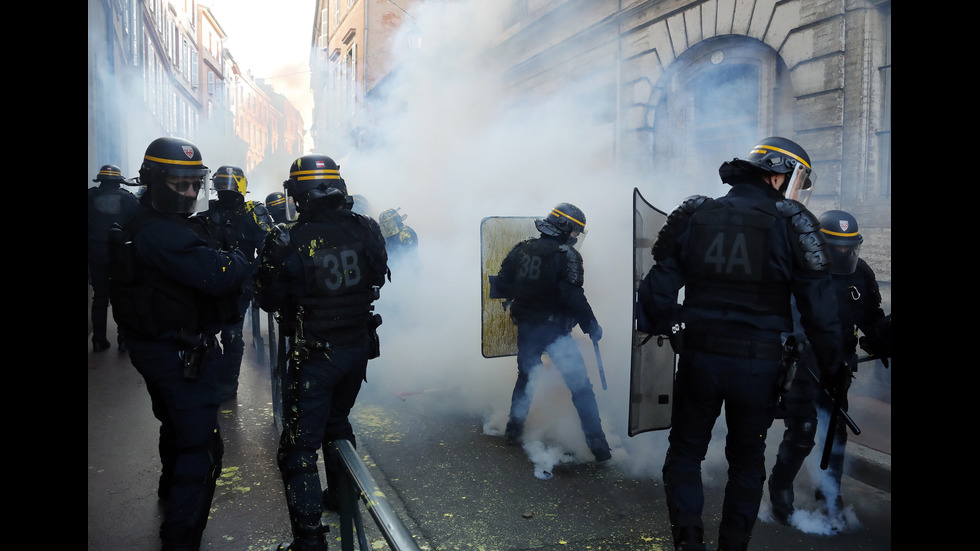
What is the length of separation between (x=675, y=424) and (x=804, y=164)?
1293 mm

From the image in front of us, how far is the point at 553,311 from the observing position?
13.8 feet

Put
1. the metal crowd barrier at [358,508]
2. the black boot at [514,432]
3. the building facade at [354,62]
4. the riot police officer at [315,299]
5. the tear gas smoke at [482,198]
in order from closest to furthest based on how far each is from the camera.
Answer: the metal crowd barrier at [358,508] → the riot police officer at [315,299] → the black boot at [514,432] → the tear gas smoke at [482,198] → the building facade at [354,62]

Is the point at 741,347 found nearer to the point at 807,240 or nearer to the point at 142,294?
the point at 807,240

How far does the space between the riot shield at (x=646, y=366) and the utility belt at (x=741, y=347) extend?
0.70m

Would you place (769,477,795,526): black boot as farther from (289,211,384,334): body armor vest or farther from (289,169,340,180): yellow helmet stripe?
(289,169,340,180): yellow helmet stripe

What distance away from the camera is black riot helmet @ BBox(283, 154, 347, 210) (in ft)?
9.72

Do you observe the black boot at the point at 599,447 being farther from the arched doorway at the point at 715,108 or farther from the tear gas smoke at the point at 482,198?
the arched doorway at the point at 715,108

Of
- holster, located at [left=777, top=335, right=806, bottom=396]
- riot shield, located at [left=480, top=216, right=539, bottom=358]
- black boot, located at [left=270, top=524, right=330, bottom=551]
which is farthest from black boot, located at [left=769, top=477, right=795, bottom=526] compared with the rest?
black boot, located at [left=270, top=524, right=330, bottom=551]

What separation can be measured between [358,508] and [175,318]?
45.9 inches

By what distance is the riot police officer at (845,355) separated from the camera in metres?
3.09

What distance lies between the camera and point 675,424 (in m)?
2.81

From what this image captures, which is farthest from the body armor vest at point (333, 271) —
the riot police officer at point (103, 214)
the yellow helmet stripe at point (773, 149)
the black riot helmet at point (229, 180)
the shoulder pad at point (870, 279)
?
the riot police officer at point (103, 214)
